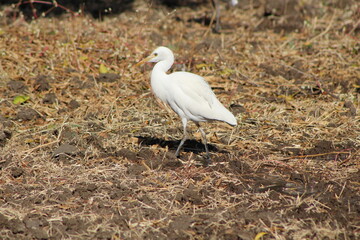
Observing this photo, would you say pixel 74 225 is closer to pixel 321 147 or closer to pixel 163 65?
pixel 163 65

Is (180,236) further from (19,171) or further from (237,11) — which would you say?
(237,11)

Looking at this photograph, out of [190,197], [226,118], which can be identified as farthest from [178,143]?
[190,197]

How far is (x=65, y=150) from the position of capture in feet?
17.6

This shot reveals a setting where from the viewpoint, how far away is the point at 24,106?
21.8 ft

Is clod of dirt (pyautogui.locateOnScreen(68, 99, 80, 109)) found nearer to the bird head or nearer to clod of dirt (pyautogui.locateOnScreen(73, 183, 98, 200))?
the bird head

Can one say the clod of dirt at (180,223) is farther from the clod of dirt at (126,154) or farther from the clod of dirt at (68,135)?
the clod of dirt at (68,135)

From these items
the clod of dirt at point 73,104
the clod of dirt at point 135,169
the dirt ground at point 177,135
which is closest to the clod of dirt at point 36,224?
the dirt ground at point 177,135

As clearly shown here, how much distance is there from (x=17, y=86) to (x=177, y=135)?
2.45 m

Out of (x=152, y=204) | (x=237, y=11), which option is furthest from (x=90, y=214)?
(x=237, y=11)

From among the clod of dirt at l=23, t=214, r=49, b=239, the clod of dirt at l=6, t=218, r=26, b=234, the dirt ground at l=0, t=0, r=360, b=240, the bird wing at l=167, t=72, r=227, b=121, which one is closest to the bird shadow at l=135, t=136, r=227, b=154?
the dirt ground at l=0, t=0, r=360, b=240

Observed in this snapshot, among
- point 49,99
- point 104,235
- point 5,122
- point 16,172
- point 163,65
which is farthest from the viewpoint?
point 49,99

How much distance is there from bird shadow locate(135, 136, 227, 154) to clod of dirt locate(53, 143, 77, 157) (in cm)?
80

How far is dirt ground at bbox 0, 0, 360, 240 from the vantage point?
4227mm

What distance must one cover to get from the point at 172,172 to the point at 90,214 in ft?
3.65
